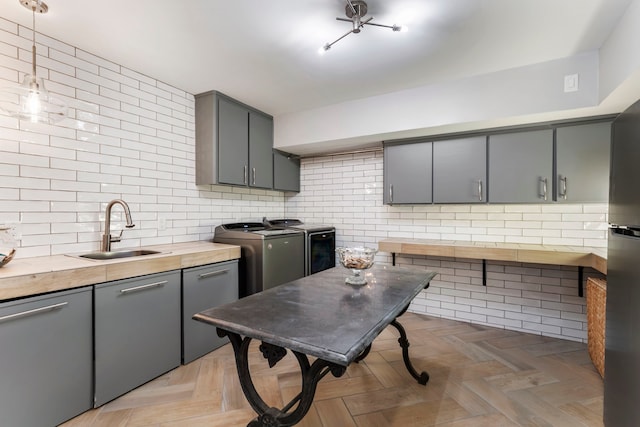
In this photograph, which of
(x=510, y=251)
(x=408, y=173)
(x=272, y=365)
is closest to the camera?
(x=272, y=365)

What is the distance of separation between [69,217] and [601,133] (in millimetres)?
4257

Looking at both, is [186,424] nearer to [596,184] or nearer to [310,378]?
[310,378]

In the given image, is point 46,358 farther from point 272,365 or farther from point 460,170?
point 460,170

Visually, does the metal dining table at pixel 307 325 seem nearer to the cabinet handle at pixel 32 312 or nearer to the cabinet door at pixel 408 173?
the cabinet handle at pixel 32 312

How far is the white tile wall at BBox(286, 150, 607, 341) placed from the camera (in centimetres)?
284

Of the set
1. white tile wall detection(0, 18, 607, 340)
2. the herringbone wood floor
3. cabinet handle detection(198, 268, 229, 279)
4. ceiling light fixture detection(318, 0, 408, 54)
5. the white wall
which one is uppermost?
ceiling light fixture detection(318, 0, 408, 54)

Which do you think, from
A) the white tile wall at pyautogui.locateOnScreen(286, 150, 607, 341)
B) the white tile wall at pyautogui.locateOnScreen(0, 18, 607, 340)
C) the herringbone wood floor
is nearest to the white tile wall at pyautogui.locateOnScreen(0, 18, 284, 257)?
the white tile wall at pyautogui.locateOnScreen(0, 18, 607, 340)

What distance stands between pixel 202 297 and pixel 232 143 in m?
1.59

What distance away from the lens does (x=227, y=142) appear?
302 centimetres

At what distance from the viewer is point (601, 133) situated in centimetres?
243

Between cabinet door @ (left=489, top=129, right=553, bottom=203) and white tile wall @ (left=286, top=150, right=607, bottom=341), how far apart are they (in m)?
0.38

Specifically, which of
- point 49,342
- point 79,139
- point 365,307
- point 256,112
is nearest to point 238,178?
point 256,112

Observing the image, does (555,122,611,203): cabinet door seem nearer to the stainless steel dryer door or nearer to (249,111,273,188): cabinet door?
the stainless steel dryer door

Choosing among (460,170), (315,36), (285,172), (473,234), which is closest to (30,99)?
(315,36)
